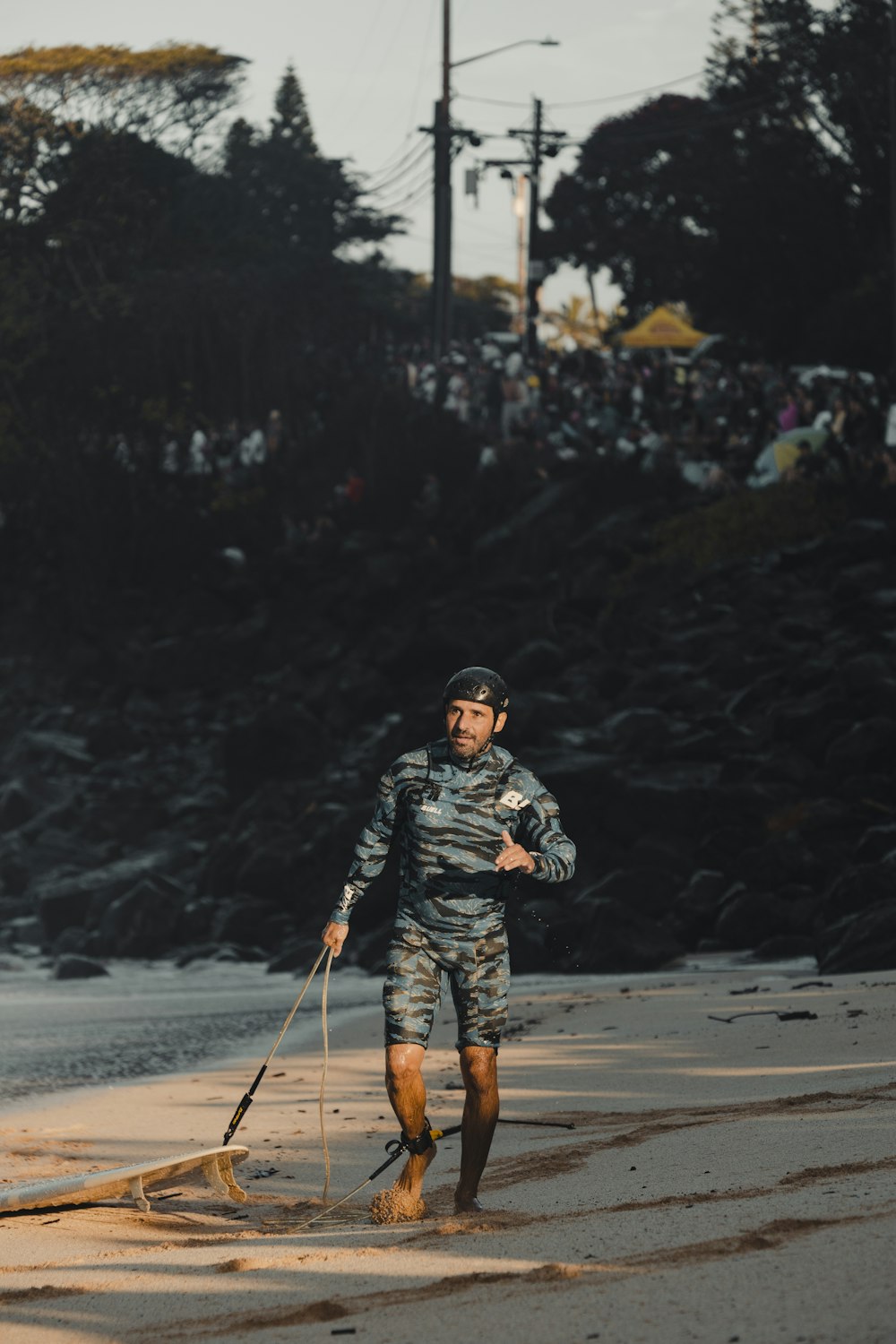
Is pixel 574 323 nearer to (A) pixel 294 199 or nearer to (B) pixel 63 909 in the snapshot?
(A) pixel 294 199

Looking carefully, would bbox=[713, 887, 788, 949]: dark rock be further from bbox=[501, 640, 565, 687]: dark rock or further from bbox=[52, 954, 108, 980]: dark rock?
bbox=[501, 640, 565, 687]: dark rock

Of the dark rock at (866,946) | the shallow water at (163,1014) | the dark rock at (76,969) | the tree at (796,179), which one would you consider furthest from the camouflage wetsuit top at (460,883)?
the tree at (796,179)

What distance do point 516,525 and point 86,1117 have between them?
23.8m

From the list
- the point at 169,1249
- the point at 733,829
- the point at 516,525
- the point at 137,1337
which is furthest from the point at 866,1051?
the point at 516,525

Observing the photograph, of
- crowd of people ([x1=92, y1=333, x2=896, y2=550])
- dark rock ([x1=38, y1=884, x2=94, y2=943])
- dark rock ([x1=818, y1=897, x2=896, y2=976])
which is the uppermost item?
crowd of people ([x1=92, y1=333, x2=896, y2=550])

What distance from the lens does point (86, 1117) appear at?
872cm

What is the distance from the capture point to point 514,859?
211 inches

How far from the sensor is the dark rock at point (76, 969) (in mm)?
17719

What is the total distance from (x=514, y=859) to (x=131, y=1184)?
1.79m

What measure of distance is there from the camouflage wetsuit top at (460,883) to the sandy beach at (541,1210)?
60 centimetres

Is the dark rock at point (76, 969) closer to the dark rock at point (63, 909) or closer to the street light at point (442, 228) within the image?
the dark rock at point (63, 909)

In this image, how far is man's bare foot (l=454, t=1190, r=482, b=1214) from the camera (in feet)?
17.8

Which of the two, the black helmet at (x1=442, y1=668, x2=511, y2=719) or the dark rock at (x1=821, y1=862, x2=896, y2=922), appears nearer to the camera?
the black helmet at (x1=442, y1=668, x2=511, y2=719)

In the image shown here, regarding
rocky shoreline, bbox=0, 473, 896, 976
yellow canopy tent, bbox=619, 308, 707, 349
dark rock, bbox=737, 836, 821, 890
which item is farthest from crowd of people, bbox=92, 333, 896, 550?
dark rock, bbox=737, 836, 821, 890
